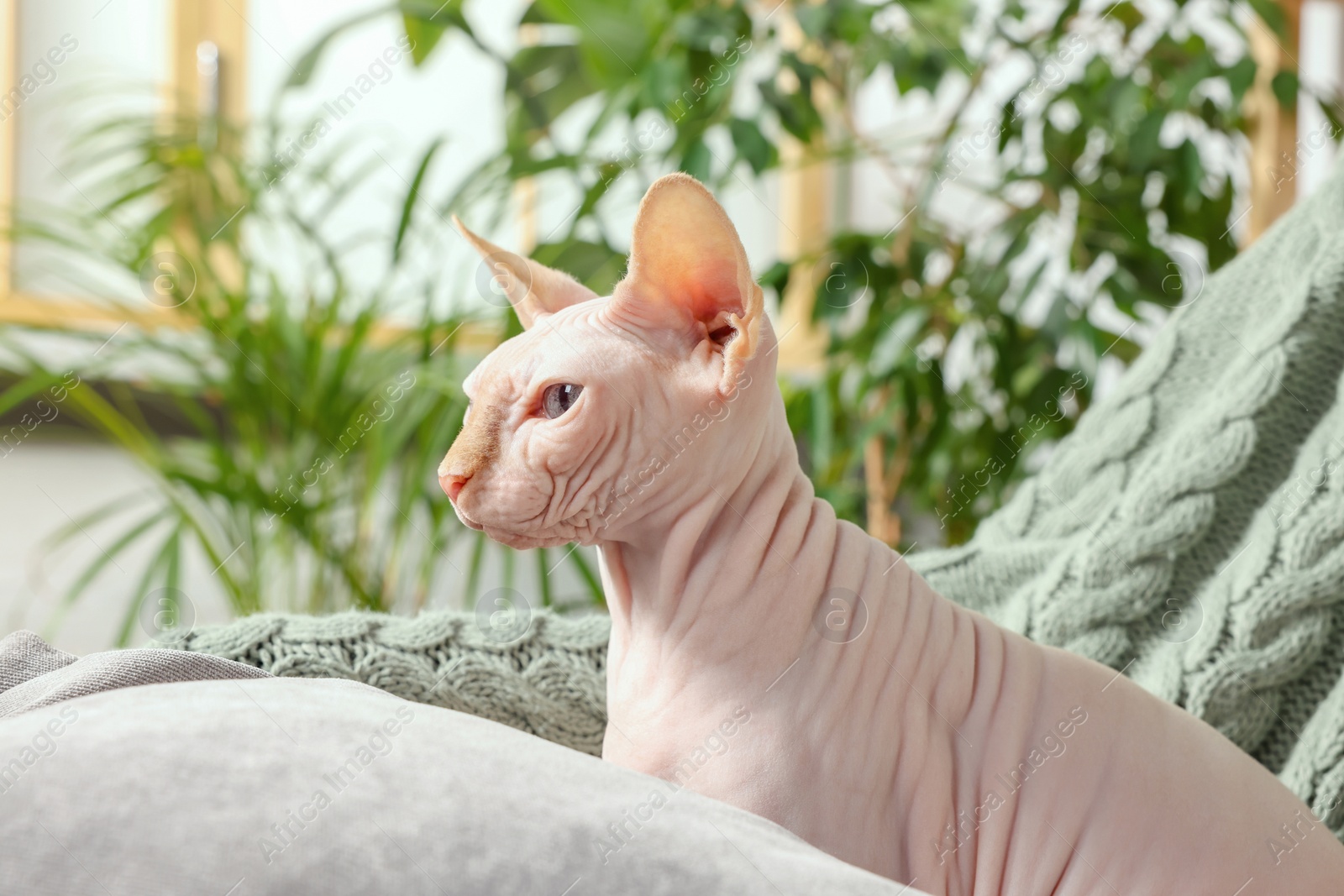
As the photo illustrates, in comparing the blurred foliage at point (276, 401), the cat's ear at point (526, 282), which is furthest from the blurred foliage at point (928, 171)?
the cat's ear at point (526, 282)

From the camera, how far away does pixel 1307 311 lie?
2.77 ft

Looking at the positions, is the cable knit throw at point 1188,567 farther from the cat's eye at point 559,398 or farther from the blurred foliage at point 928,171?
the blurred foliage at point 928,171

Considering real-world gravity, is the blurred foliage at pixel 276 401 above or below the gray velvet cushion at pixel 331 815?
below

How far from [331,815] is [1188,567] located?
675mm

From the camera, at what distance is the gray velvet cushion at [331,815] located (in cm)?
28

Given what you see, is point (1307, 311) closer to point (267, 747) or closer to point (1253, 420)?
point (1253, 420)

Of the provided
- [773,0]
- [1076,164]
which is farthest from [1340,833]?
[773,0]

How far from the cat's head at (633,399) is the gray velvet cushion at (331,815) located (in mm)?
157

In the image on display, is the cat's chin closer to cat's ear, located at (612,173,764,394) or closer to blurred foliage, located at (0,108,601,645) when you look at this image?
cat's ear, located at (612,173,764,394)

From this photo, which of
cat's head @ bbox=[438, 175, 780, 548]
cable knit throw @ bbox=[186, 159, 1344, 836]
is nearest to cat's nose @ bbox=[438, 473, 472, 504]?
cat's head @ bbox=[438, 175, 780, 548]

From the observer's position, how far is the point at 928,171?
1679 mm

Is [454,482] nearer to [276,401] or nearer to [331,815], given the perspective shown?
[331,815]

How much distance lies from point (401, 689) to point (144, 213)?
1.66 meters

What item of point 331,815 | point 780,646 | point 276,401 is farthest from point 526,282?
point 276,401
